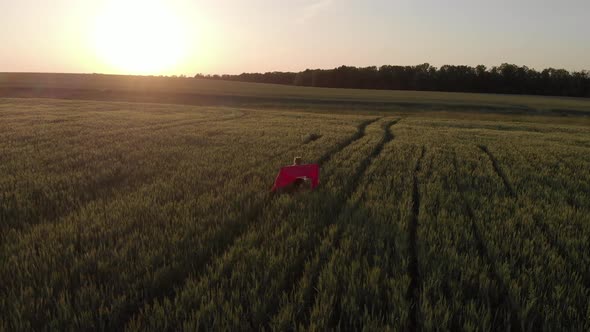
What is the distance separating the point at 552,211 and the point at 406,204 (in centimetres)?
238

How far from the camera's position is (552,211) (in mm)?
5922

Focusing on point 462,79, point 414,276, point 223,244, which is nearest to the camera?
point 414,276

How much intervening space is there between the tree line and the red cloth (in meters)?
97.8

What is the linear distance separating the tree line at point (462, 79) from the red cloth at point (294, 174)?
321 feet

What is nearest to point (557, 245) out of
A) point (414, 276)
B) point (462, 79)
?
point (414, 276)

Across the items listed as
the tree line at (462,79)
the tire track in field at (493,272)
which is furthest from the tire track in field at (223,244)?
the tree line at (462,79)

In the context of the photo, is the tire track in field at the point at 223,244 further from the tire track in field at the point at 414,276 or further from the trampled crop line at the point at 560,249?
the trampled crop line at the point at 560,249

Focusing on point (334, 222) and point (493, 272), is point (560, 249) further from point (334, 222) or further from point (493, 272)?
point (334, 222)

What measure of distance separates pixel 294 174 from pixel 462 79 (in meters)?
102

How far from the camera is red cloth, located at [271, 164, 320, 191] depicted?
6557mm

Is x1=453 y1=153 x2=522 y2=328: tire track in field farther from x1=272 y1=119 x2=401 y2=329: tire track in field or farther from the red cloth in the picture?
the red cloth

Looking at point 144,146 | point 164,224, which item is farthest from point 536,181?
point 144,146

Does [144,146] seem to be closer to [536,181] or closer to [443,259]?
[443,259]

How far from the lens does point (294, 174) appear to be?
665 cm
